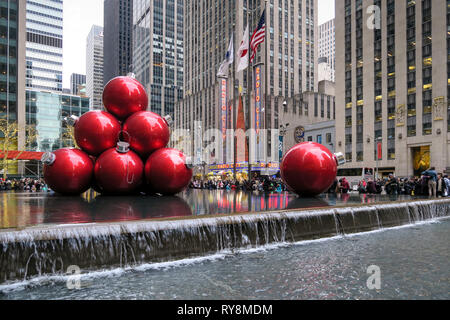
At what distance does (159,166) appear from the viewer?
10.1 meters

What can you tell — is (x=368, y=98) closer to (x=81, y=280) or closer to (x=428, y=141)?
(x=428, y=141)

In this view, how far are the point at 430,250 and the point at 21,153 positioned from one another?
166 ft

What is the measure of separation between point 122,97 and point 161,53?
12585 cm

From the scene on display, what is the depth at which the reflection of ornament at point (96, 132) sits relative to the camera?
9820mm


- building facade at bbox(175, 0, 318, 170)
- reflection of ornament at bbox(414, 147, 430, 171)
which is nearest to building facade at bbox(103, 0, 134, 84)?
building facade at bbox(175, 0, 318, 170)

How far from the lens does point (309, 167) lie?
1011cm

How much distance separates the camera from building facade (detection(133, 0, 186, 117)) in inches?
4860

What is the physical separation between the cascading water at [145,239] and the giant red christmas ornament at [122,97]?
6131mm

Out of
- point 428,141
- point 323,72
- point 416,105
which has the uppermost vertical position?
point 323,72

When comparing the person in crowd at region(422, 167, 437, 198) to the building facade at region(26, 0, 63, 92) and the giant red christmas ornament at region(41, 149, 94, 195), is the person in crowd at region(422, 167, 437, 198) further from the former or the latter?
the building facade at region(26, 0, 63, 92)

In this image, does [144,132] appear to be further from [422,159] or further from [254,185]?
[422,159]

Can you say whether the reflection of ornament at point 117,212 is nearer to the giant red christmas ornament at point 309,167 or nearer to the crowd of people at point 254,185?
the giant red christmas ornament at point 309,167

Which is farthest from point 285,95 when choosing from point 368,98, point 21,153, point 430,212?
point 430,212
